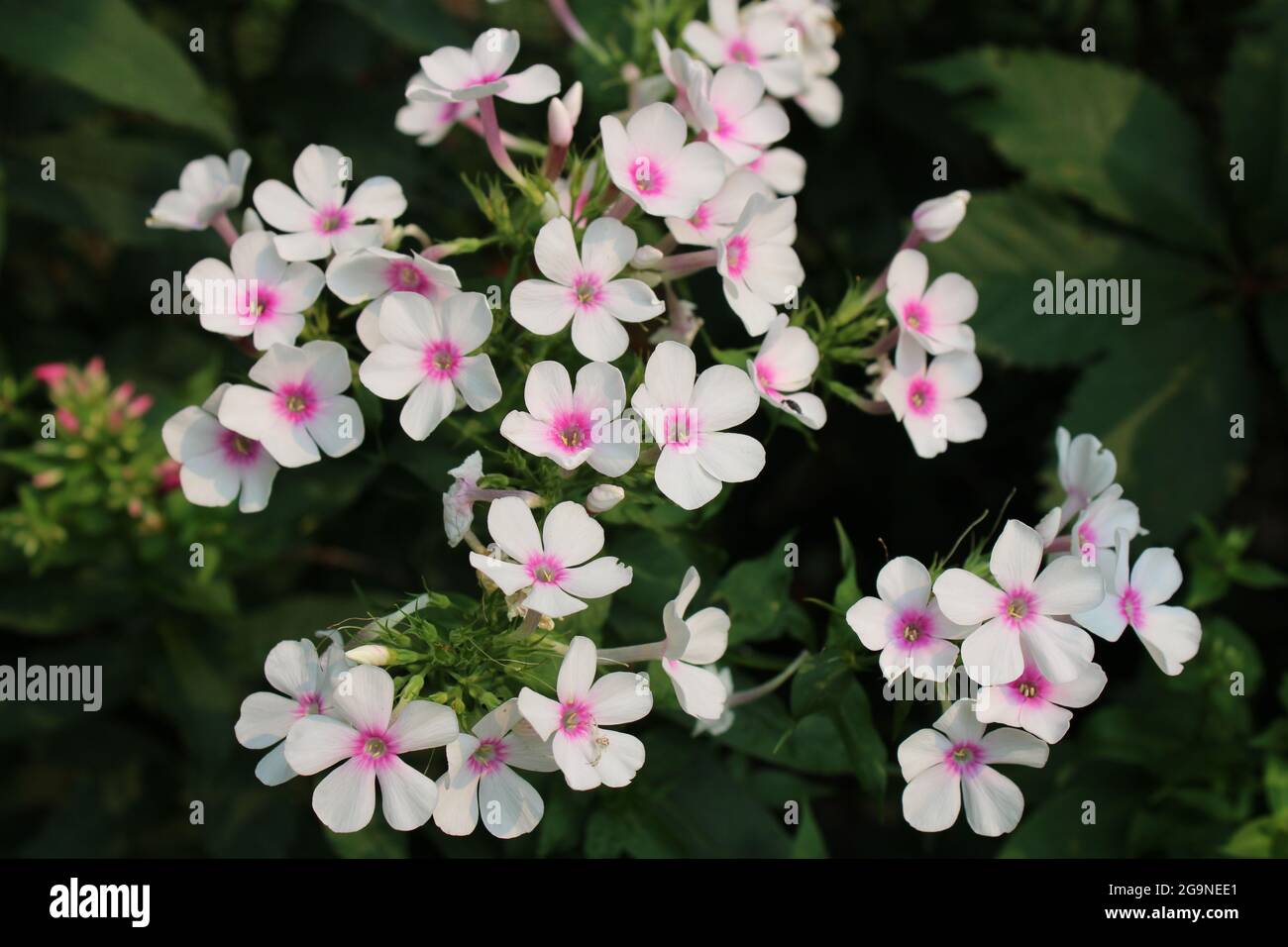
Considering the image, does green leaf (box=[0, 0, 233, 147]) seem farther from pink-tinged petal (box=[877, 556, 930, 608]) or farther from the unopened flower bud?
pink-tinged petal (box=[877, 556, 930, 608])

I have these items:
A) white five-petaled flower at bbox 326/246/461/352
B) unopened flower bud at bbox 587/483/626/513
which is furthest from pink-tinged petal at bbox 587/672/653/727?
white five-petaled flower at bbox 326/246/461/352

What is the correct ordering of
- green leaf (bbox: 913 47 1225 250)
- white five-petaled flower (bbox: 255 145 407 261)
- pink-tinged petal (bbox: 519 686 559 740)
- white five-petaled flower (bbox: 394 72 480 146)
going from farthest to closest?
green leaf (bbox: 913 47 1225 250), white five-petaled flower (bbox: 394 72 480 146), white five-petaled flower (bbox: 255 145 407 261), pink-tinged petal (bbox: 519 686 559 740)

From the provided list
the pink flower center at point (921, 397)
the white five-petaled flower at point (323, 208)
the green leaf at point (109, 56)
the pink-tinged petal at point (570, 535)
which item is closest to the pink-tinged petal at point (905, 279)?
the pink flower center at point (921, 397)

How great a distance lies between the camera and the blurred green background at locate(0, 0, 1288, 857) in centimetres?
193

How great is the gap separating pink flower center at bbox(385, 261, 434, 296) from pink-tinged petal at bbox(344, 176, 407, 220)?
0.12 meters

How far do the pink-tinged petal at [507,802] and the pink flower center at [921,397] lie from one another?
30.3 inches

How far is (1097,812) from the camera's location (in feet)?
7.16

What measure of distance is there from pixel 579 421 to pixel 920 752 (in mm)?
590

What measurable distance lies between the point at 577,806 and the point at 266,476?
2.35 feet

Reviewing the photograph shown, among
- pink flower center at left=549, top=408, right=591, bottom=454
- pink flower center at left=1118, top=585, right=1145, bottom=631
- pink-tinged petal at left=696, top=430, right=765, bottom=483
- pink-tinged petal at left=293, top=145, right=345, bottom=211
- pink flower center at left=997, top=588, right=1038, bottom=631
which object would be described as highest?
pink-tinged petal at left=293, top=145, right=345, bottom=211

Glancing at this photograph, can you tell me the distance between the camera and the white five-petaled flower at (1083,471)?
1.60 metres

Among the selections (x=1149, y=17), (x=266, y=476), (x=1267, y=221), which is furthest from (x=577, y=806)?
(x=1149, y=17)

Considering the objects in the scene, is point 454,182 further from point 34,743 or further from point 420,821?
point 420,821

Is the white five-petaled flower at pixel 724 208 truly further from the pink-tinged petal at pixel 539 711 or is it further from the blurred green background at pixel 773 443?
the pink-tinged petal at pixel 539 711
